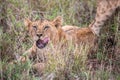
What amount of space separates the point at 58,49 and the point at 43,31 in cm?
26

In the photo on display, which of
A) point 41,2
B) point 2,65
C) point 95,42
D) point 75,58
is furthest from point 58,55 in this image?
point 41,2

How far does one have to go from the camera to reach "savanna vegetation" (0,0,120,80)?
527 cm

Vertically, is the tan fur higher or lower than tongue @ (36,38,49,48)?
higher

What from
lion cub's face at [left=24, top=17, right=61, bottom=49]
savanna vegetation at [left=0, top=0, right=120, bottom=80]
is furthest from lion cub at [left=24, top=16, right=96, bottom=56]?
savanna vegetation at [left=0, top=0, right=120, bottom=80]

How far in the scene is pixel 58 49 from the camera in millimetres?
5645

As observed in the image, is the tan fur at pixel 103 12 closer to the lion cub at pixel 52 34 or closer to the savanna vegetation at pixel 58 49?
the savanna vegetation at pixel 58 49

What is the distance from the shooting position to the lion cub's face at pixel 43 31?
18.7 feet

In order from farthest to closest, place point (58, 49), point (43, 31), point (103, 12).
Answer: point (103, 12) < point (43, 31) < point (58, 49)

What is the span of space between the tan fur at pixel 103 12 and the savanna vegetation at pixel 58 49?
0.07m

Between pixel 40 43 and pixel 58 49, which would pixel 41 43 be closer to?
pixel 40 43

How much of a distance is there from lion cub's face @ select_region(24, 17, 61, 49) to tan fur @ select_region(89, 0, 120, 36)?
2.25 ft

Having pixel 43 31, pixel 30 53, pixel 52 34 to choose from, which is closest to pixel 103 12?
pixel 52 34

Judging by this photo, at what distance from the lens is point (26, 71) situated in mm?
5230

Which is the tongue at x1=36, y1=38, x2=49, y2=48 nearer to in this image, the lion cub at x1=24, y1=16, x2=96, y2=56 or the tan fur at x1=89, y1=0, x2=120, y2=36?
the lion cub at x1=24, y1=16, x2=96, y2=56
